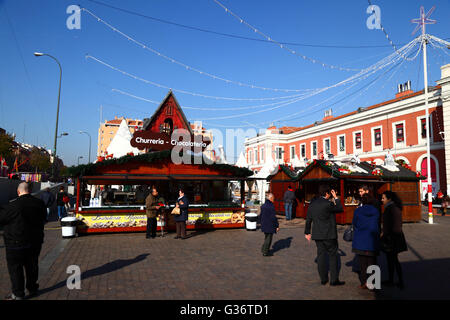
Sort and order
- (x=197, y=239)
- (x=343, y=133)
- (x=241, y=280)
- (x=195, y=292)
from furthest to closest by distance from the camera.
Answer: (x=343, y=133) → (x=197, y=239) → (x=241, y=280) → (x=195, y=292)

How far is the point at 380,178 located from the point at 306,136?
2985 centimetres

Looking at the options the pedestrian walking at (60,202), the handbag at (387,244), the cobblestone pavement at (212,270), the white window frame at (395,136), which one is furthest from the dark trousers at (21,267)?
the white window frame at (395,136)

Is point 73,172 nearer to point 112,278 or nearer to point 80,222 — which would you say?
point 80,222

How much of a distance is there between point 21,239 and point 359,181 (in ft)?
44.2

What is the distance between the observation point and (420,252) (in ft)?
29.1

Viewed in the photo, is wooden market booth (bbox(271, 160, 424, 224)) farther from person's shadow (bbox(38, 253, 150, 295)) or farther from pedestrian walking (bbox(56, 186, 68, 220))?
pedestrian walking (bbox(56, 186, 68, 220))

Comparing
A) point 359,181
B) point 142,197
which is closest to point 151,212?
point 142,197

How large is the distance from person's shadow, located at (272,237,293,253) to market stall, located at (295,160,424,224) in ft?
17.4

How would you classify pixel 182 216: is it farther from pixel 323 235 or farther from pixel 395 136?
pixel 395 136

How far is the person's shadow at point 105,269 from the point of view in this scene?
5.58m

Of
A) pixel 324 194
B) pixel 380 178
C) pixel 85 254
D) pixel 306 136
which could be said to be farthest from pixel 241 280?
pixel 306 136

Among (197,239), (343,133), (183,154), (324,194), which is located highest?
(343,133)

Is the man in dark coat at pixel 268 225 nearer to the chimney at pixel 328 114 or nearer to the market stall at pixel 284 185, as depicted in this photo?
the market stall at pixel 284 185

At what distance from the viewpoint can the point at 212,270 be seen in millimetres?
6758
